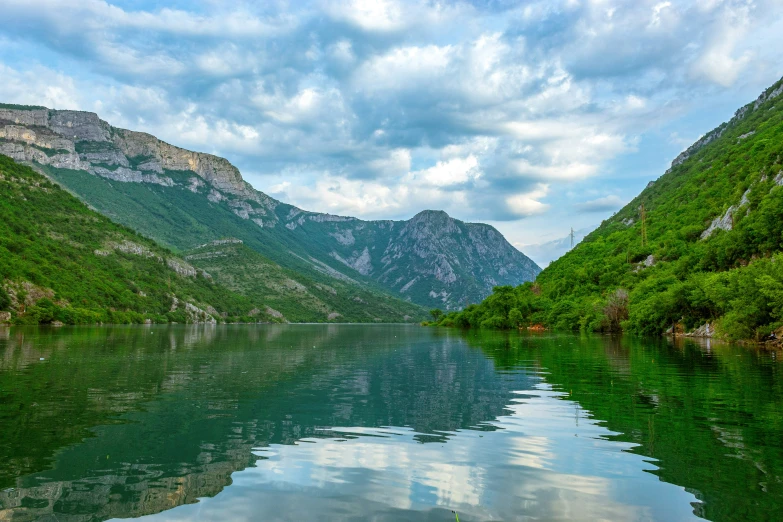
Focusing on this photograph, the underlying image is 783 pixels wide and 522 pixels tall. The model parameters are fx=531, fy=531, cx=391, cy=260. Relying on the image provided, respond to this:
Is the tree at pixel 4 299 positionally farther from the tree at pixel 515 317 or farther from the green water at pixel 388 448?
the tree at pixel 515 317

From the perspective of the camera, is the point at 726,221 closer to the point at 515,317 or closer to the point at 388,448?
the point at 515,317

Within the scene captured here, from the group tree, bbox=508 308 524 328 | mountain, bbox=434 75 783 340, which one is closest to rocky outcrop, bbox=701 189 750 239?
mountain, bbox=434 75 783 340

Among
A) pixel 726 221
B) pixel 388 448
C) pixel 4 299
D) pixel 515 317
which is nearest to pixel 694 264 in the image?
pixel 726 221

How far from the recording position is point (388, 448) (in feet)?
56.4

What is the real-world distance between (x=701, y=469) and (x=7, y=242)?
601 ft

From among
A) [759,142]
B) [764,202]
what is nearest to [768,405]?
[764,202]

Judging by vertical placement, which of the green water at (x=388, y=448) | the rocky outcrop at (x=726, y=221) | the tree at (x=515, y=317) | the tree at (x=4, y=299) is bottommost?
the green water at (x=388, y=448)

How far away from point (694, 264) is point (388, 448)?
10466 cm

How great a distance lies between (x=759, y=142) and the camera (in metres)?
132

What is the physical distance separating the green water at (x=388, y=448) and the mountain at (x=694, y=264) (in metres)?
42.8

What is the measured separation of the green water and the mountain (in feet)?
140

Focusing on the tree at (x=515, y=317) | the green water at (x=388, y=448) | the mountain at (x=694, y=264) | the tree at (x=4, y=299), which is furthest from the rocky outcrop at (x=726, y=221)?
the tree at (x=4, y=299)

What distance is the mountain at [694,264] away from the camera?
70688 mm

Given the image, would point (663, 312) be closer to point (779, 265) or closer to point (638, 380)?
point (779, 265)
